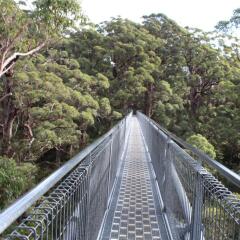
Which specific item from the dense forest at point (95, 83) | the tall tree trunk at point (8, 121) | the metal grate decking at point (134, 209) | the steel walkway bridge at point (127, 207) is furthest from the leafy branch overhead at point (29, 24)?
the steel walkway bridge at point (127, 207)

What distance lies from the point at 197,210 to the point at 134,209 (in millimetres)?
2438

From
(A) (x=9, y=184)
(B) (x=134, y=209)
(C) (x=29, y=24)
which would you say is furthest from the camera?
(C) (x=29, y=24)

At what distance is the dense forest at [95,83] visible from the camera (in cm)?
1172

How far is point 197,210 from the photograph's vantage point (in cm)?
252

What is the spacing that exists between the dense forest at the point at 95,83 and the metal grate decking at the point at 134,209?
3397 mm

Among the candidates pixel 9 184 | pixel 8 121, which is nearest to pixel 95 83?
pixel 8 121

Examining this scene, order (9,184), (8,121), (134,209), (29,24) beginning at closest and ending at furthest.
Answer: (134,209)
(9,184)
(29,24)
(8,121)

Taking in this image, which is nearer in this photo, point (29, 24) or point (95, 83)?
point (29, 24)

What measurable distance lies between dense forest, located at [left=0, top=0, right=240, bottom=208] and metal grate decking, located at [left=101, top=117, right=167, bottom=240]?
3397 mm

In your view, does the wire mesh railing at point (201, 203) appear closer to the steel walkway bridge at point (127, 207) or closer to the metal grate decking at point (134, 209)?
the steel walkway bridge at point (127, 207)

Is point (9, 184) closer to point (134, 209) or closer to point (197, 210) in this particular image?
Result: point (134, 209)

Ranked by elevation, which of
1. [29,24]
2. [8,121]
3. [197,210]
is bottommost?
[8,121]

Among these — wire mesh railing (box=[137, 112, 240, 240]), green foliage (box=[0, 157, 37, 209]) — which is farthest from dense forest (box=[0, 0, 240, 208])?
wire mesh railing (box=[137, 112, 240, 240])

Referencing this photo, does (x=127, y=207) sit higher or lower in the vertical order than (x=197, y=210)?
lower
